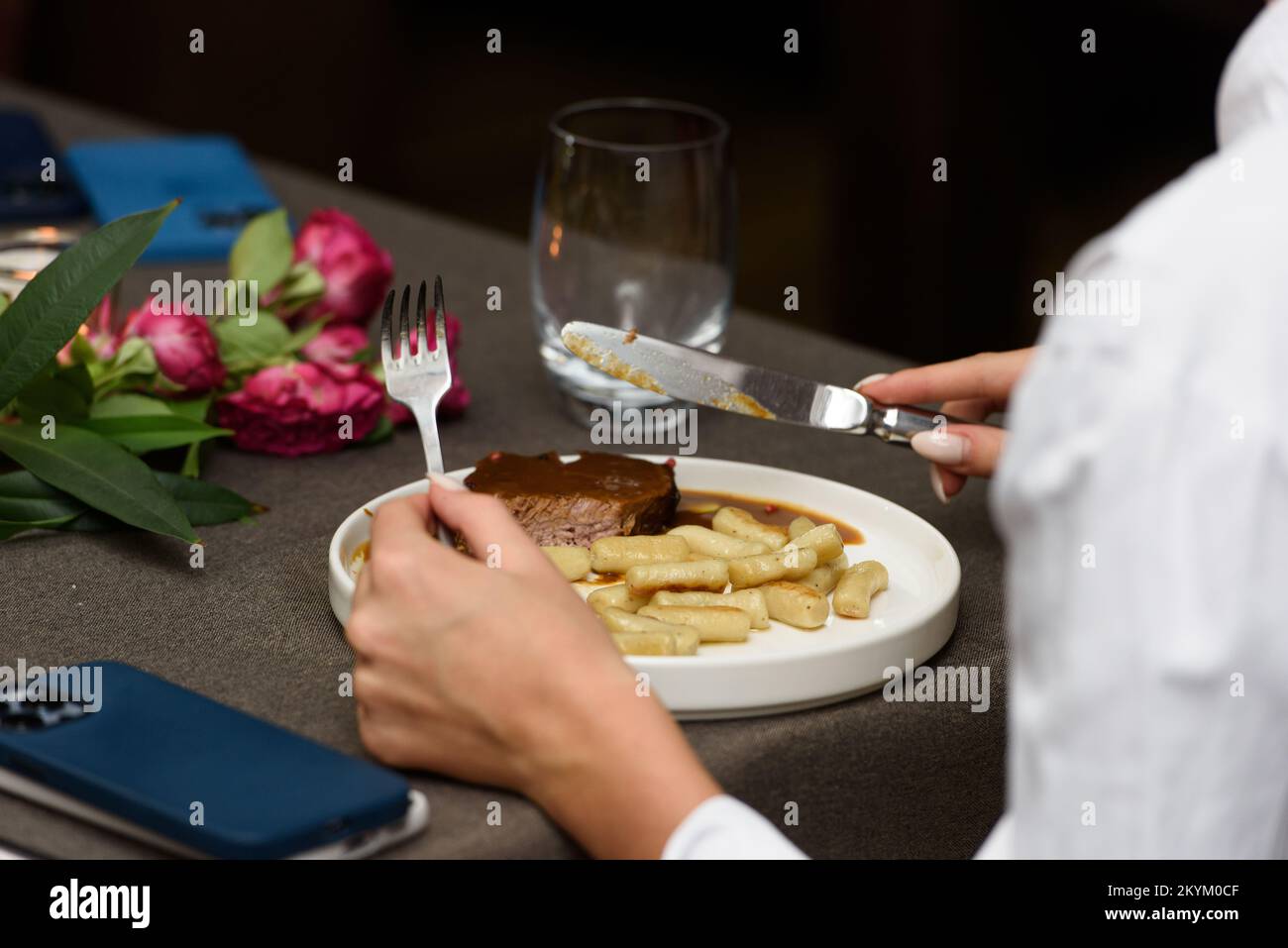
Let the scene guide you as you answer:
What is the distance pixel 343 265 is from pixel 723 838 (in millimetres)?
688

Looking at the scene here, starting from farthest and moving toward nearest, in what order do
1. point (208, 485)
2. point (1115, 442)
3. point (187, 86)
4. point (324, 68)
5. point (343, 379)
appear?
point (324, 68) → point (187, 86) → point (343, 379) → point (208, 485) → point (1115, 442)

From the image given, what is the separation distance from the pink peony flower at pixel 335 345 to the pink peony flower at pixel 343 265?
0.19 ft

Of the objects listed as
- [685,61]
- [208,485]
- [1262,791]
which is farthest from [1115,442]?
[685,61]

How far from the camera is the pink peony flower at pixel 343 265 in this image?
119 centimetres

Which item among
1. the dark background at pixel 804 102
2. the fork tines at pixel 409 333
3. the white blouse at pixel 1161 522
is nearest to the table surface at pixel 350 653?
the fork tines at pixel 409 333

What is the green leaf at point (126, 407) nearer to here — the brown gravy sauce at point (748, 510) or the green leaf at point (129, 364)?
the green leaf at point (129, 364)

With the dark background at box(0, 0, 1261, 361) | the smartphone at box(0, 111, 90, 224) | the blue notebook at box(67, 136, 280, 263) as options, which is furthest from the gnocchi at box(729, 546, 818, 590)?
the dark background at box(0, 0, 1261, 361)

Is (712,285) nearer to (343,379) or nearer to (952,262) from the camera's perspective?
(343,379)

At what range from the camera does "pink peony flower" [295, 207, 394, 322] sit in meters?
1.19

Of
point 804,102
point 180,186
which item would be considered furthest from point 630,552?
point 804,102

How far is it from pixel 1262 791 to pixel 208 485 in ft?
2.19

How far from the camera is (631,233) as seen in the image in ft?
3.81

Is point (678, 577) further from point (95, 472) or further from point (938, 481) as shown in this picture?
point (95, 472)

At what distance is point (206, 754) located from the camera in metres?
0.67
